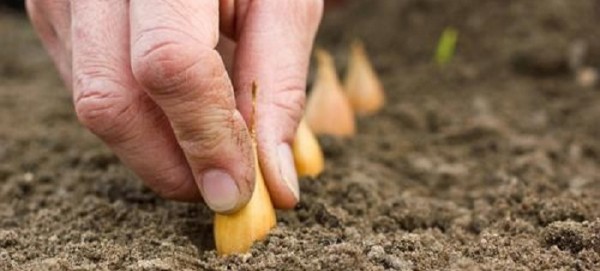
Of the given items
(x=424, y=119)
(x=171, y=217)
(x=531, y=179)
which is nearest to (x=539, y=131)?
(x=424, y=119)

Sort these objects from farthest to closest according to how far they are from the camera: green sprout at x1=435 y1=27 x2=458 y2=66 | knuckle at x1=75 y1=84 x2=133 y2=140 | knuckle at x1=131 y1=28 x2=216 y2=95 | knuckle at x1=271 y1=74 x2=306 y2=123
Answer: green sprout at x1=435 y1=27 x2=458 y2=66 < knuckle at x1=271 y1=74 x2=306 y2=123 < knuckle at x1=75 y1=84 x2=133 y2=140 < knuckle at x1=131 y1=28 x2=216 y2=95

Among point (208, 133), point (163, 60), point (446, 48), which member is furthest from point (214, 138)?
point (446, 48)

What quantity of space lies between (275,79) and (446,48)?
1.11m

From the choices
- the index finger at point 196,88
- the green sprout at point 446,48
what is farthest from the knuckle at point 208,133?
the green sprout at point 446,48

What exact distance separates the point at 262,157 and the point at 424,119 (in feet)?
2.73

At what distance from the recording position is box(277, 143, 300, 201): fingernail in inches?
46.6

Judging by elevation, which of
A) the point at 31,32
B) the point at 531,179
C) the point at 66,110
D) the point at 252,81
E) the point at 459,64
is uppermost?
the point at 252,81

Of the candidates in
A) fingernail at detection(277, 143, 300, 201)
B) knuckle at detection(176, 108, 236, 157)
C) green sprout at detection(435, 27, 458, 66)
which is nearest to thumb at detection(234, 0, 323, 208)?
fingernail at detection(277, 143, 300, 201)

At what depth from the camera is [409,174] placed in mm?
1586

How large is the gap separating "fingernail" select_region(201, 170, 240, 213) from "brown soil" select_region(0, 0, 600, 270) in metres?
0.07

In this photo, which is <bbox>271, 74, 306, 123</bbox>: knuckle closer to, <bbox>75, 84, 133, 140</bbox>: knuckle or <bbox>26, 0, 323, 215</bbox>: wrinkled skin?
<bbox>26, 0, 323, 215</bbox>: wrinkled skin

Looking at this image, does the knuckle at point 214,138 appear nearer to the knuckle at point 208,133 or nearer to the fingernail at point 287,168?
the knuckle at point 208,133

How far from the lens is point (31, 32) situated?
118 inches

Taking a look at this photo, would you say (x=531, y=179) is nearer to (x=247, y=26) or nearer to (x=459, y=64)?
(x=247, y=26)
